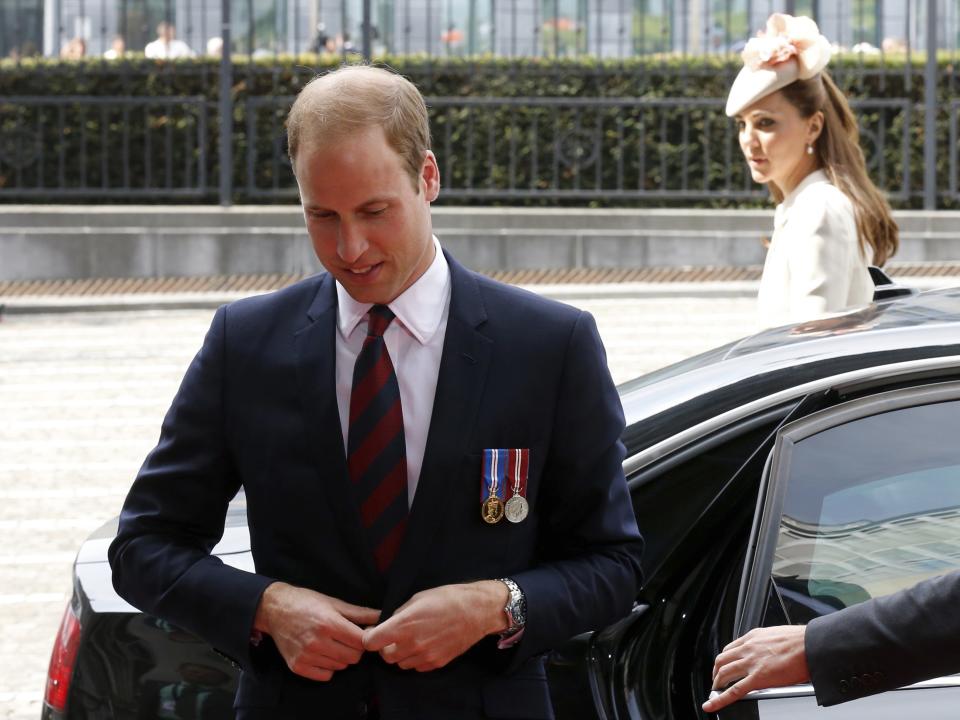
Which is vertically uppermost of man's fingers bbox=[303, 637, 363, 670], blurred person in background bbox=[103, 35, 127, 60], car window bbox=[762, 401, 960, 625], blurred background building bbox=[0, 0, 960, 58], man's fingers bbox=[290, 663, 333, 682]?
blurred background building bbox=[0, 0, 960, 58]

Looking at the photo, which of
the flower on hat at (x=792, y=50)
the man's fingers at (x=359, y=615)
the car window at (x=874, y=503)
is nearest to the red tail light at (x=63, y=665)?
the man's fingers at (x=359, y=615)

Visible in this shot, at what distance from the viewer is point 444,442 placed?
2.29m

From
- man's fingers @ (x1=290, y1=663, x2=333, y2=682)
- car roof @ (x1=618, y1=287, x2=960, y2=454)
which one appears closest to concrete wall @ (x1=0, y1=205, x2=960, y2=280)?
car roof @ (x1=618, y1=287, x2=960, y2=454)

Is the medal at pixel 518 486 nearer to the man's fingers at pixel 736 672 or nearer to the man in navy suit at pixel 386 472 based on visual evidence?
the man in navy suit at pixel 386 472

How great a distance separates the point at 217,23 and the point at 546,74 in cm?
482

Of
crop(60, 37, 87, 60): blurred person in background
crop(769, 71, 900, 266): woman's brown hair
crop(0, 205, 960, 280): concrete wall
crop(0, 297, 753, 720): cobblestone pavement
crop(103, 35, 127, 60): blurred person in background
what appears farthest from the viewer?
crop(60, 37, 87, 60): blurred person in background

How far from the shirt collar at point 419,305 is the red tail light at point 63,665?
1.02 metres

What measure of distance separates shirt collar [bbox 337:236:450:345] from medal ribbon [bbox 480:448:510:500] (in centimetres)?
20

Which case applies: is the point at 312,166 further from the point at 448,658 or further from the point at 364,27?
the point at 364,27

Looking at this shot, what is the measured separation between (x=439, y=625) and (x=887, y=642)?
592 mm

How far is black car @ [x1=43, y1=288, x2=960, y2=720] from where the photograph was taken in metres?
2.59

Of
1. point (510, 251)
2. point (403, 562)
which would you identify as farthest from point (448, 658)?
point (510, 251)

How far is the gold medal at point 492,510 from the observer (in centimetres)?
229

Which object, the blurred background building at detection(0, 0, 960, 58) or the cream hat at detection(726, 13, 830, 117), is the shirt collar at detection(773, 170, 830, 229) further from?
the blurred background building at detection(0, 0, 960, 58)
